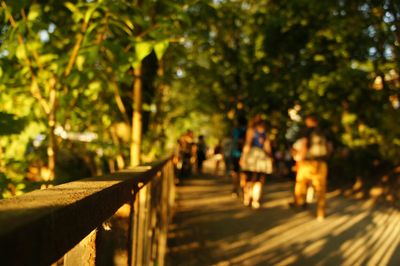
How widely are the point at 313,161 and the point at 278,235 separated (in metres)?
2.65

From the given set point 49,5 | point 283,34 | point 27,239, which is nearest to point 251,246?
point 49,5

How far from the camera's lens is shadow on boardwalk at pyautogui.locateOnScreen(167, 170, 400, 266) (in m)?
6.73

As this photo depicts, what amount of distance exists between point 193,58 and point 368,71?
4094mm

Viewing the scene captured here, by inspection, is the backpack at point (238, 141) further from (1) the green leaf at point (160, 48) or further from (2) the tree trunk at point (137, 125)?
(1) the green leaf at point (160, 48)

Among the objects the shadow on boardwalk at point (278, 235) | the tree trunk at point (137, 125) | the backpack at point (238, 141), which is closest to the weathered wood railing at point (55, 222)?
the tree trunk at point (137, 125)

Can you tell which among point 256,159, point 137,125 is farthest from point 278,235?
point 137,125

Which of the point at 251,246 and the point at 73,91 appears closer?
the point at 73,91

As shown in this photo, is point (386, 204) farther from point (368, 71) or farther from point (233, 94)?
point (233, 94)

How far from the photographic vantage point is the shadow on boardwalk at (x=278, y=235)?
673 cm

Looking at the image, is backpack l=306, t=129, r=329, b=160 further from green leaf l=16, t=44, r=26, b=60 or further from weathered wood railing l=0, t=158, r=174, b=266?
weathered wood railing l=0, t=158, r=174, b=266

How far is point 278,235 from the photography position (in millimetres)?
8133

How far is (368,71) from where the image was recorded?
1132 cm

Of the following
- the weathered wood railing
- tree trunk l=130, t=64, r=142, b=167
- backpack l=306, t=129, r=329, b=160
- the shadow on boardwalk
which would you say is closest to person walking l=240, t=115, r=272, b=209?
the shadow on boardwalk

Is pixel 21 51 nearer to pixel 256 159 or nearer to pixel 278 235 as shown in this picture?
pixel 278 235
